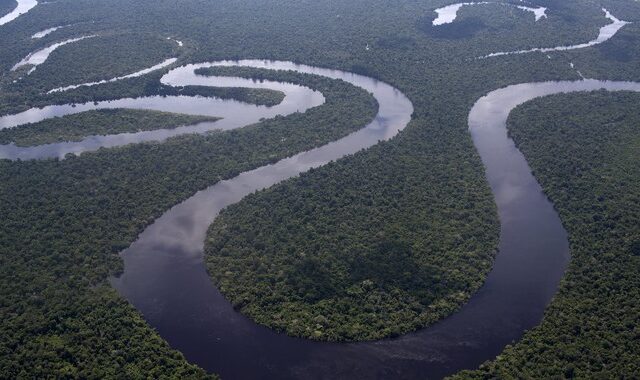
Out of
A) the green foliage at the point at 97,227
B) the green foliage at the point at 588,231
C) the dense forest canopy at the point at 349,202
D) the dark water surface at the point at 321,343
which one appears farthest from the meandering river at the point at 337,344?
the green foliage at the point at 97,227

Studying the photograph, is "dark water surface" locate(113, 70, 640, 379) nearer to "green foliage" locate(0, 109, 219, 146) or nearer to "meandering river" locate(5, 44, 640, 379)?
"meandering river" locate(5, 44, 640, 379)

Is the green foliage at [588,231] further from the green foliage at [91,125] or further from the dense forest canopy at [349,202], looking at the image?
the green foliage at [91,125]

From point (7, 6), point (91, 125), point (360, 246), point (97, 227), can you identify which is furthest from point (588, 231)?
point (7, 6)

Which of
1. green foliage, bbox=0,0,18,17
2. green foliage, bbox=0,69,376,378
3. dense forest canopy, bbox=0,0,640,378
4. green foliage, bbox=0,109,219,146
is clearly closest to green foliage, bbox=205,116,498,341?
dense forest canopy, bbox=0,0,640,378

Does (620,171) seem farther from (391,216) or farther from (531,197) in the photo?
(391,216)

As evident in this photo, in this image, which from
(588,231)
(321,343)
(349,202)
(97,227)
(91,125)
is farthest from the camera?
(91,125)

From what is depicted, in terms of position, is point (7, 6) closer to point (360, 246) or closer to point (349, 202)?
point (349, 202)
